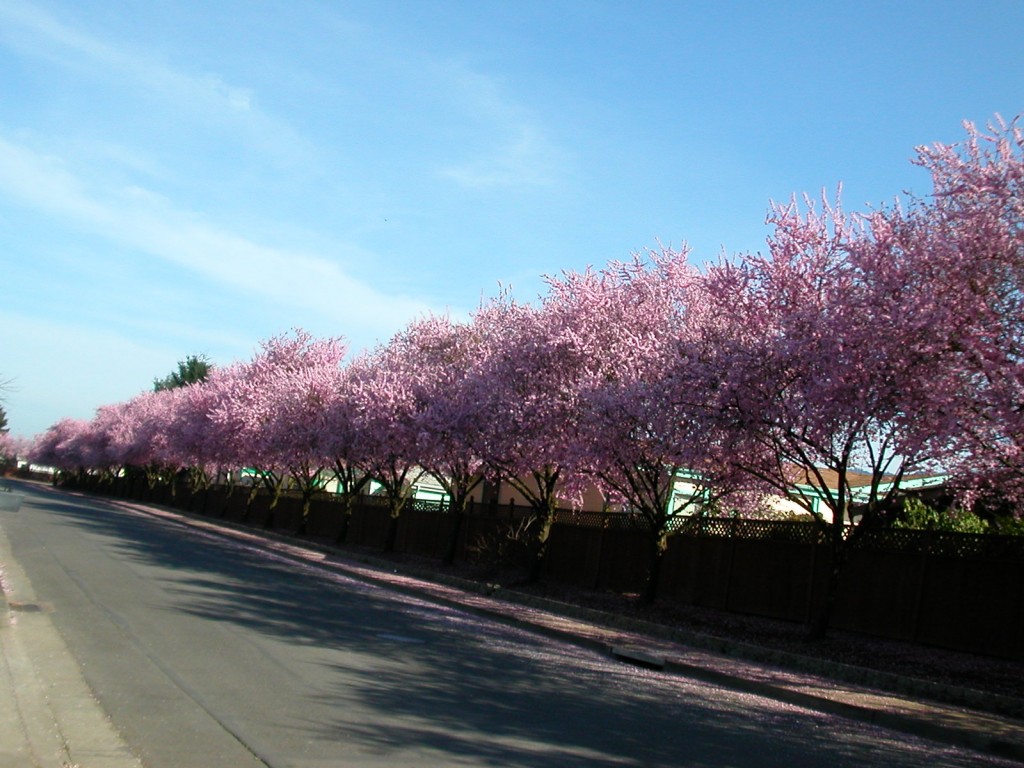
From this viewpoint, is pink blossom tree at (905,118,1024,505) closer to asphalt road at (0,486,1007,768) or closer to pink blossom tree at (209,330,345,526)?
asphalt road at (0,486,1007,768)

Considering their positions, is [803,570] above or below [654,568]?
above

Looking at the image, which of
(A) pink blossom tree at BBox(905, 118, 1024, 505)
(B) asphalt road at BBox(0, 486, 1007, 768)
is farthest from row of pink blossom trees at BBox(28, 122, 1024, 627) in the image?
(B) asphalt road at BBox(0, 486, 1007, 768)

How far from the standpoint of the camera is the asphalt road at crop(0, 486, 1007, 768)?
23.7ft

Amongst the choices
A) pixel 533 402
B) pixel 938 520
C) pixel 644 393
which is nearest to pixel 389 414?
pixel 533 402

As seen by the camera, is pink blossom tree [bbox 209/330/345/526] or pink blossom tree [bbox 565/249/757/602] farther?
pink blossom tree [bbox 209/330/345/526]

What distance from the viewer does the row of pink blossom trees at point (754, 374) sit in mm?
12672

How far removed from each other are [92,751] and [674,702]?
5.95 m

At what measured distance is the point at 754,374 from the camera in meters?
16.0

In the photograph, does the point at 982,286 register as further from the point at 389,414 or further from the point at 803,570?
the point at 389,414

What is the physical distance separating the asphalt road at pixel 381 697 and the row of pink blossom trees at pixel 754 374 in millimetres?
4588

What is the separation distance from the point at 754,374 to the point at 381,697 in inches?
355

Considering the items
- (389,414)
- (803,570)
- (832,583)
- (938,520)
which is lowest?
(832,583)

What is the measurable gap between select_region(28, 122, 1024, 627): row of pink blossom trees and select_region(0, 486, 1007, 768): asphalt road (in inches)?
181

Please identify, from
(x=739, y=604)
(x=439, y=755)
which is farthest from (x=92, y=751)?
(x=739, y=604)
